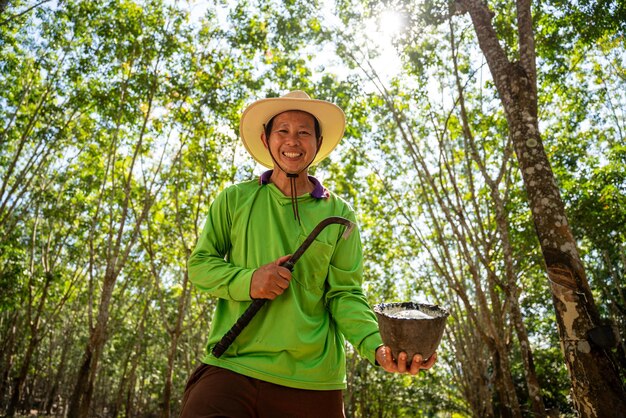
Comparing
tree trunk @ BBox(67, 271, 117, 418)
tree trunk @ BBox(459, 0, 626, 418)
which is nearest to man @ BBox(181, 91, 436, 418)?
tree trunk @ BBox(459, 0, 626, 418)

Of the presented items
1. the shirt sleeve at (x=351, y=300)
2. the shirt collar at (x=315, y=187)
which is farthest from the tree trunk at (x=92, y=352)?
the shirt sleeve at (x=351, y=300)

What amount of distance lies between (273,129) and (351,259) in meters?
0.73

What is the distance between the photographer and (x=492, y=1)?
10070 millimetres

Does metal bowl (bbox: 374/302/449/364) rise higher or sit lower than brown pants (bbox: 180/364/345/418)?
higher

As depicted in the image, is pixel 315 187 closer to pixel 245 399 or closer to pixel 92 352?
pixel 245 399

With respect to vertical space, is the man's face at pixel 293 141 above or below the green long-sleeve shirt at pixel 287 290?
above

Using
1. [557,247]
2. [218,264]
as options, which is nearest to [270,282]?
[218,264]

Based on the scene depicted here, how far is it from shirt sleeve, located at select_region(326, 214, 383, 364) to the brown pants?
0.24 meters

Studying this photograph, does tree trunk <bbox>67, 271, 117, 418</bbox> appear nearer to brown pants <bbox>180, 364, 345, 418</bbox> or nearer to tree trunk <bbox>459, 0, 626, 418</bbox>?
tree trunk <bbox>459, 0, 626, 418</bbox>

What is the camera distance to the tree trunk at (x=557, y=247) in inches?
158

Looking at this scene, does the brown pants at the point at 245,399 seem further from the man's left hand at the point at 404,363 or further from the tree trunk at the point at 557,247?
the tree trunk at the point at 557,247

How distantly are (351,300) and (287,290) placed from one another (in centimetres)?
28

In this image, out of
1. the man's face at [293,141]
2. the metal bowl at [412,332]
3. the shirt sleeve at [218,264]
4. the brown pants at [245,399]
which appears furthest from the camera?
the man's face at [293,141]

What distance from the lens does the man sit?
5.81ft
